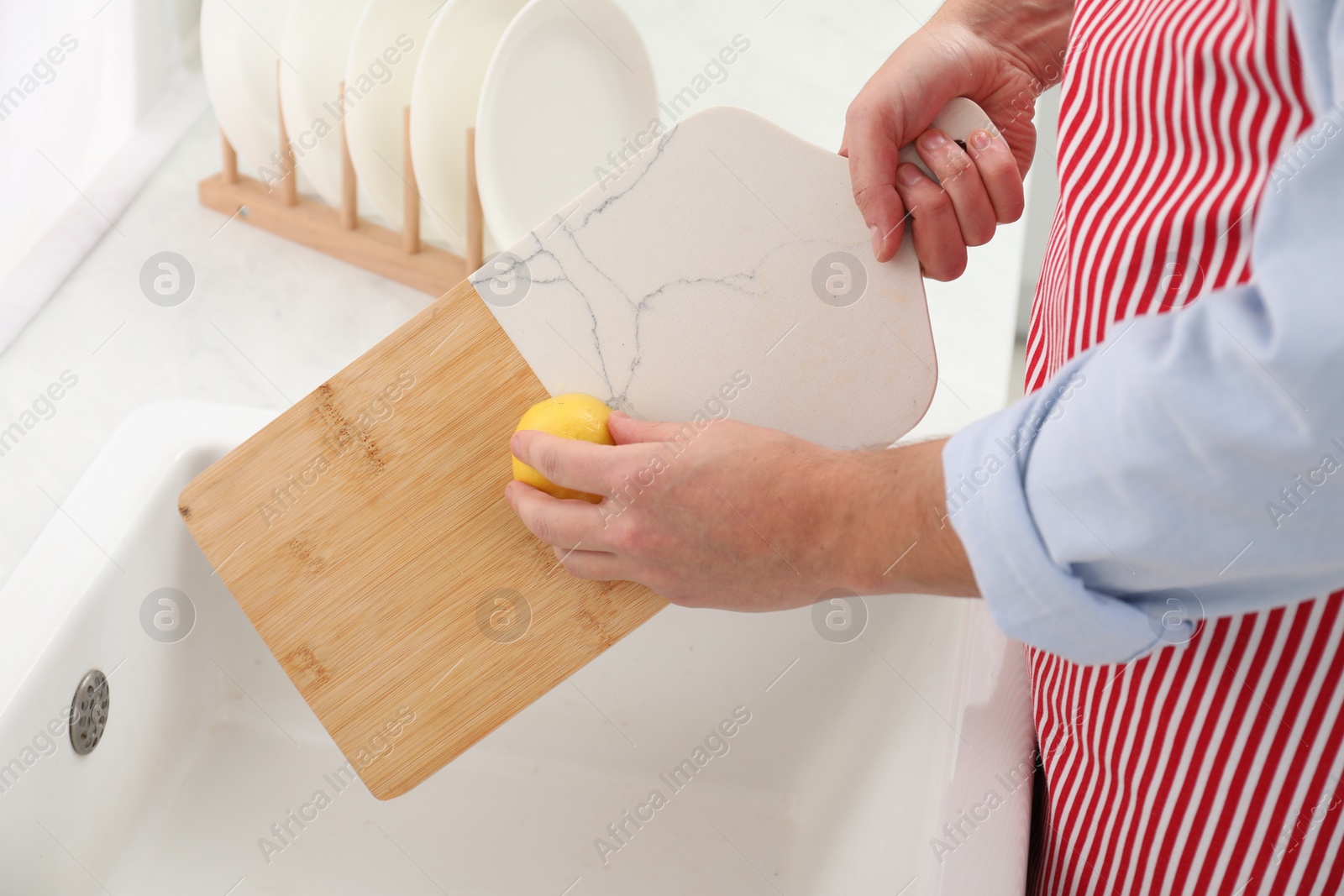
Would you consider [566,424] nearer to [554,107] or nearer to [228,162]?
[554,107]

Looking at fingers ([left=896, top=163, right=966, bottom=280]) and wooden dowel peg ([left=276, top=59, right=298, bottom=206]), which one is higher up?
wooden dowel peg ([left=276, top=59, right=298, bottom=206])

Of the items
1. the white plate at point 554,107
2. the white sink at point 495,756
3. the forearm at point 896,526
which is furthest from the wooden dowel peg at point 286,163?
the forearm at point 896,526

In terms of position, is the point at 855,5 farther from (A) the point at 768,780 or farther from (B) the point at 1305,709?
(B) the point at 1305,709

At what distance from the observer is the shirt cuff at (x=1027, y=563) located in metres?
0.41

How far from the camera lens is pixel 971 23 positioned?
0.69m

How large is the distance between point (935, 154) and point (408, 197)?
2.20ft

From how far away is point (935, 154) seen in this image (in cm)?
65

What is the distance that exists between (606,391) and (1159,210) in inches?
12.8

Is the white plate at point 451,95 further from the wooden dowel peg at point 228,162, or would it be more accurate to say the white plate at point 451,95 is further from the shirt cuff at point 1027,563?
the shirt cuff at point 1027,563

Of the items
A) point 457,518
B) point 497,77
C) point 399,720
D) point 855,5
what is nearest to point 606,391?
point 457,518

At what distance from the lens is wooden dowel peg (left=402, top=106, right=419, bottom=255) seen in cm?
104

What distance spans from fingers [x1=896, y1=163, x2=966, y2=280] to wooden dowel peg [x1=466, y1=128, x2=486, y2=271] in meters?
0.52

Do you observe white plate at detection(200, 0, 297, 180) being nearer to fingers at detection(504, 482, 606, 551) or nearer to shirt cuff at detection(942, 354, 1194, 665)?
fingers at detection(504, 482, 606, 551)

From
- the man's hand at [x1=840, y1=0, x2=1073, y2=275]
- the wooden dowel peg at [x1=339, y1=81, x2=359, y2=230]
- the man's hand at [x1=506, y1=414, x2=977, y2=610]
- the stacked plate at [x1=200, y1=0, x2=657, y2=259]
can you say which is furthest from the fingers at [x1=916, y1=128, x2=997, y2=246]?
the wooden dowel peg at [x1=339, y1=81, x2=359, y2=230]
